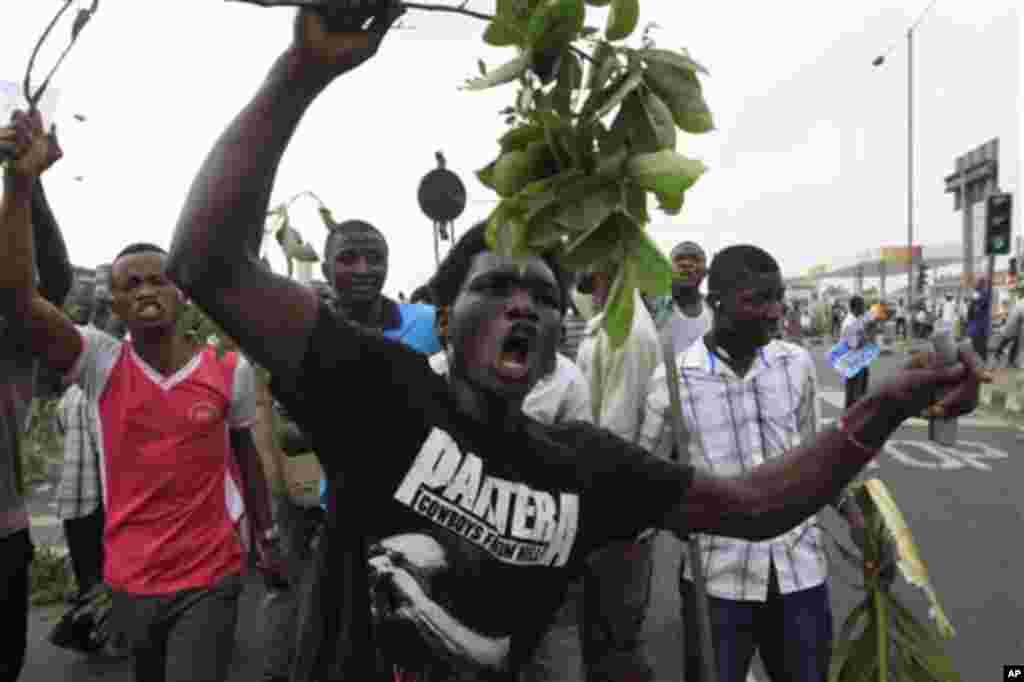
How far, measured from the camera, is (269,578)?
3.75m

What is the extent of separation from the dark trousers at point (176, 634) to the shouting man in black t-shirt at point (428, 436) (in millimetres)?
1373

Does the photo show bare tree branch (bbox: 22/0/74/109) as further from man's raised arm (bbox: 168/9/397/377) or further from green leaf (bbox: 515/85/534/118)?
green leaf (bbox: 515/85/534/118)

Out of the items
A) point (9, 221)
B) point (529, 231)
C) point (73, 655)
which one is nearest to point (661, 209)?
point (529, 231)

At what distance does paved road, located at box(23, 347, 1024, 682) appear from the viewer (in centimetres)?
465

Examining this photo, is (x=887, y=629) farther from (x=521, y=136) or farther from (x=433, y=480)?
(x=521, y=136)

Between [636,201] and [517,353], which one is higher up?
[636,201]

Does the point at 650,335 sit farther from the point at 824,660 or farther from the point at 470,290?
the point at 470,290

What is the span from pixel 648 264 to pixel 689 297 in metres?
3.73

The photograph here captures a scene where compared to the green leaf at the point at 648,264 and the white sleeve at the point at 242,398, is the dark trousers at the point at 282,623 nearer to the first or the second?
the white sleeve at the point at 242,398

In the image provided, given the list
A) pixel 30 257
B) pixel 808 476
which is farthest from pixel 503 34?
pixel 30 257

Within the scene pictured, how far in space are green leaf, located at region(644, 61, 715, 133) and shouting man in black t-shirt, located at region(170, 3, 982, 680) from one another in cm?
40

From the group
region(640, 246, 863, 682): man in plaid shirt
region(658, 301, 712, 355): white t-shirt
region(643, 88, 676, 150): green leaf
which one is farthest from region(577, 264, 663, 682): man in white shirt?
region(643, 88, 676, 150): green leaf

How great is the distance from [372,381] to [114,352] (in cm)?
176

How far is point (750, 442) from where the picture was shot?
3.20 m
